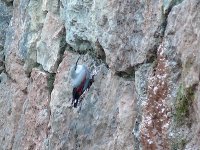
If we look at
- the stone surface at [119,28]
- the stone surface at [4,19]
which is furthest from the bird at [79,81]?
the stone surface at [4,19]

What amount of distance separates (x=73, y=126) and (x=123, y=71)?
67cm

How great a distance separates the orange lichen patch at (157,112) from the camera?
A: 98.3 inches

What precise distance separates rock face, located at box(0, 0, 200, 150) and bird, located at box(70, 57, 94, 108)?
4cm

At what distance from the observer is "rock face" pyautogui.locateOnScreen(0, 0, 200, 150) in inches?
95.4

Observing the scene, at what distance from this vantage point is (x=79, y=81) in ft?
11.1

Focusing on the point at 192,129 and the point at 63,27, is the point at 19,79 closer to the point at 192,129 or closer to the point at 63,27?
the point at 63,27

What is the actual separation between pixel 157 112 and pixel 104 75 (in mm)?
748

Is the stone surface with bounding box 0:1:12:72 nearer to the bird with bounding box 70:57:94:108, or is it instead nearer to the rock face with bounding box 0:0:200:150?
the rock face with bounding box 0:0:200:150

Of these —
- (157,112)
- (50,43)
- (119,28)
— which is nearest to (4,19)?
(50,43)

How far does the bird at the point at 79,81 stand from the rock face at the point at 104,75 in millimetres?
37

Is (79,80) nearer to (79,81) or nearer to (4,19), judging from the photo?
(79,81)

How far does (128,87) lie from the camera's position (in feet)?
9.73

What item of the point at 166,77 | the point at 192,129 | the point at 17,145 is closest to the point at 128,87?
the point at 166,77

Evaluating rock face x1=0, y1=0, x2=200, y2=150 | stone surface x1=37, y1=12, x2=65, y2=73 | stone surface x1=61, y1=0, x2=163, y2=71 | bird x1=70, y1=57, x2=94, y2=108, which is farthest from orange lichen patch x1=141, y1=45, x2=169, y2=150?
stone surface x1=37, y1=12, x2=65, y2=73
